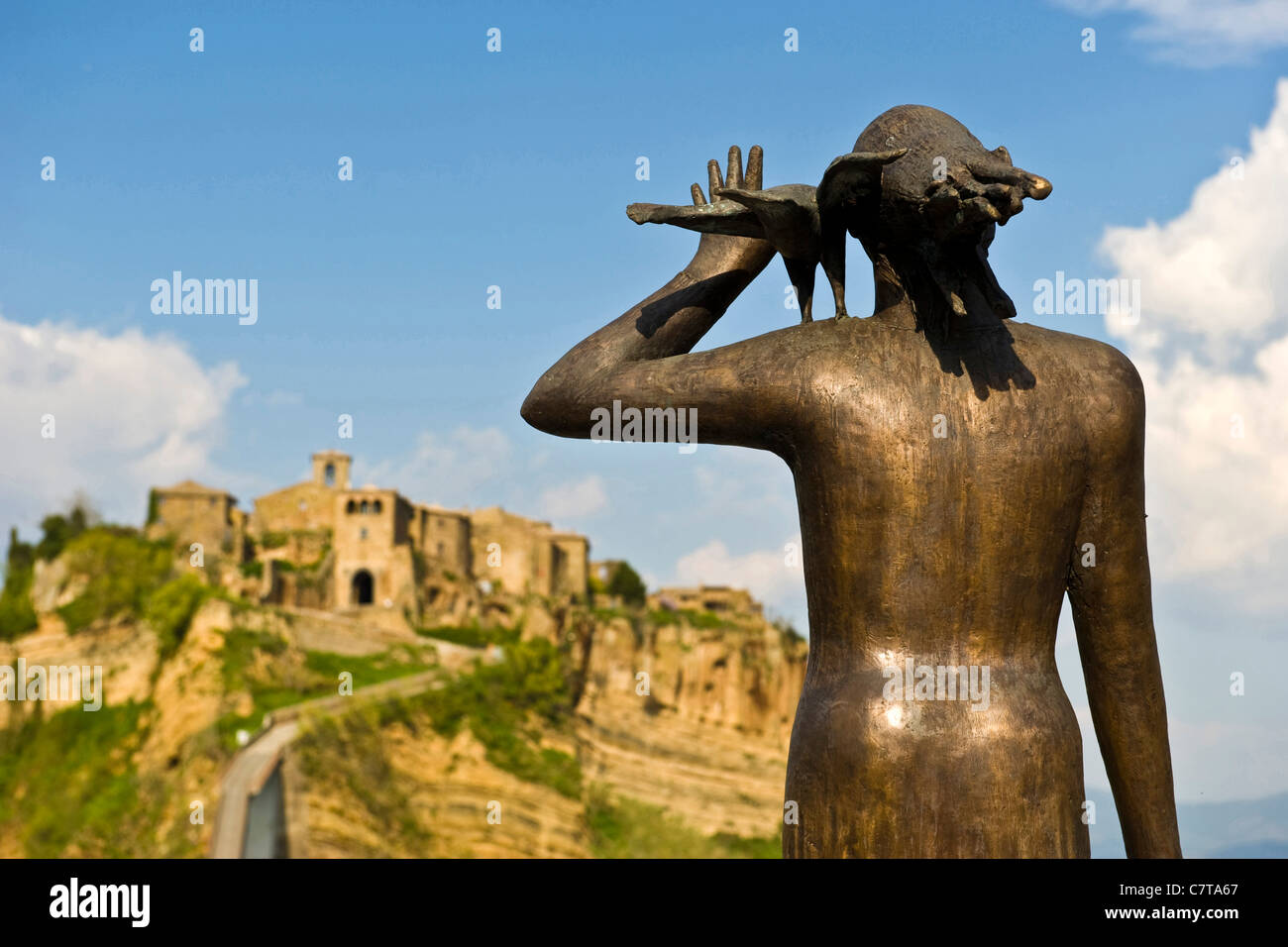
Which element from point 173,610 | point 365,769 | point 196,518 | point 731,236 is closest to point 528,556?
point 196,518

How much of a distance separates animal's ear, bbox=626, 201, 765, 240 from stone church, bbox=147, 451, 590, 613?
156 ft

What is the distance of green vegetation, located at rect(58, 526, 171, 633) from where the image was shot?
149ft

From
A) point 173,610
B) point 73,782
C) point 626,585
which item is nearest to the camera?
point 73,782

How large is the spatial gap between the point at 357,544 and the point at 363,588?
1770mm

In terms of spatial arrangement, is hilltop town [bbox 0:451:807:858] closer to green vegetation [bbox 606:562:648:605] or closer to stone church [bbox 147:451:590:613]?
stone church [bbox 147:451:590:613]

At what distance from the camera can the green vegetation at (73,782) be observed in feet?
116

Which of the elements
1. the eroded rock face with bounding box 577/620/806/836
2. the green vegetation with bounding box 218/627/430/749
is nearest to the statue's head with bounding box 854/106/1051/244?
the green vegetation with bounding box 218/627/430/749

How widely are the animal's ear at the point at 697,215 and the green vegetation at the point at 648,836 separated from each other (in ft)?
121

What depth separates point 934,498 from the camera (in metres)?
2.96

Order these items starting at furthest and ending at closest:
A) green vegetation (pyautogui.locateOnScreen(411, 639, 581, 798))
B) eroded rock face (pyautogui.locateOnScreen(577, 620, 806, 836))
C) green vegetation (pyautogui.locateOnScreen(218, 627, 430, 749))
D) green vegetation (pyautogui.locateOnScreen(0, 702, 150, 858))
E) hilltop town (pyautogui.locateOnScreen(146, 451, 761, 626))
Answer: hilltop town (pyautogui.locateOnScreen(146, 451, 761, 626))
eroded rock face (pyautogui.locateOnScreen(577, 620, 806, 836))
green vegetation (pyautogui.locateOnScreen(411, 639, 581, 798))
green vegetation (pyautogui.locateOnScreen(218, 627, 430, 749))
green vegetation (pyautogui.locateOnScreen(0, 702, 150, 858))

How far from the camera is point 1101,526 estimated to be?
10.2 ft

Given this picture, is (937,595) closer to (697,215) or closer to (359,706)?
(697,215)
